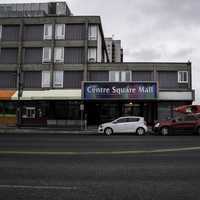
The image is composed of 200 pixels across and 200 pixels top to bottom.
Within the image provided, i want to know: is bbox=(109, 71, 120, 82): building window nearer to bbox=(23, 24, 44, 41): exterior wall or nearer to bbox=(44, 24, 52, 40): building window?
bbox=(44, 24, 52, 40): building window

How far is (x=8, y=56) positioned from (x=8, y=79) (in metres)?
3.15

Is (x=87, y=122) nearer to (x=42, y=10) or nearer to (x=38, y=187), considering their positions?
(x=42, y=10)

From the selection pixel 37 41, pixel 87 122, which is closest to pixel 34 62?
pixel 37 41

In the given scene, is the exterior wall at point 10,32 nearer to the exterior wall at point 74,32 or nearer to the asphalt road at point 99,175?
the exterior wall at point 74,32

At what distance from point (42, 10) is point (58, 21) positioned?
10546 mm

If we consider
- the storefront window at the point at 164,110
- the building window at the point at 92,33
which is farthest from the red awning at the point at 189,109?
the building window at the point at 92,33

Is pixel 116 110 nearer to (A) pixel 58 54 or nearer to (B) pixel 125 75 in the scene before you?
(B) pixel 125 75

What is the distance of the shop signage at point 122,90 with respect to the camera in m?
30.2

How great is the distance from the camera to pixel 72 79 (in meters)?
35.4

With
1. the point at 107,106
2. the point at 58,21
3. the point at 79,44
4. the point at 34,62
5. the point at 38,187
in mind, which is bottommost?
the point at 38,187

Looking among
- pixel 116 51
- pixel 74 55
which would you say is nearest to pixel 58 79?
pixel 74 55

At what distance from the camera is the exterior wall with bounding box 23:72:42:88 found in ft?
118

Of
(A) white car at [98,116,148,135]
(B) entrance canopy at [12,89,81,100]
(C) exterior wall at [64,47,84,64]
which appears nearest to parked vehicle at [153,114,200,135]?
(A) white car at [98,116,148,135]

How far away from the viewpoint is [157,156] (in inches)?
413
